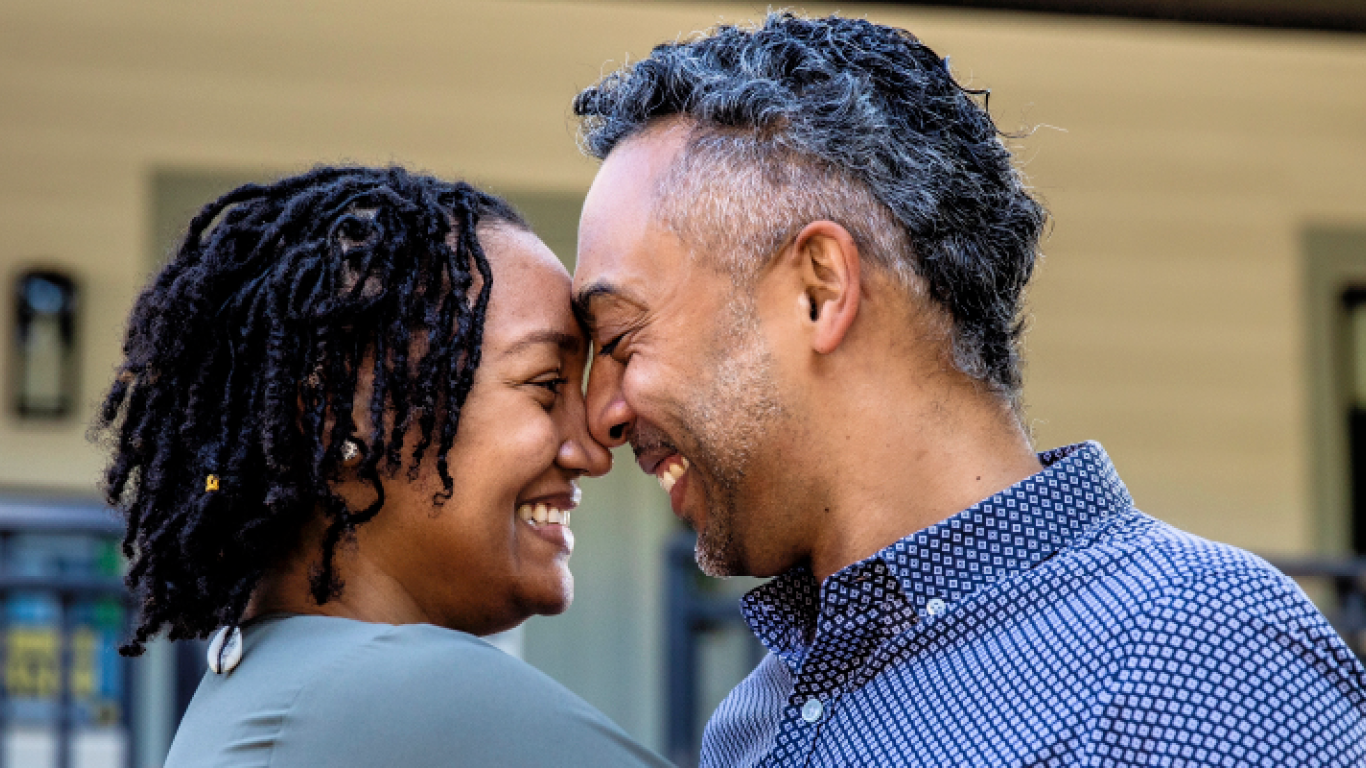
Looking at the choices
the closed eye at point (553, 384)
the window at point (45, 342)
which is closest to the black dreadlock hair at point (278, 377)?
the closed eye at point (553, 384)

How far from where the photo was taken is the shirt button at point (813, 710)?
6.09 ft

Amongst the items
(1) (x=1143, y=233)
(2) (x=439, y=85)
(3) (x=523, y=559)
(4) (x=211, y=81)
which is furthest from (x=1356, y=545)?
(3) (x=523, y=559)

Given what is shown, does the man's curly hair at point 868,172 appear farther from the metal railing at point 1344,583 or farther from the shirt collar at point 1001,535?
the metal railing at point 1344,583

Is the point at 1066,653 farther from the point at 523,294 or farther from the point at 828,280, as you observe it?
the point at 523,294

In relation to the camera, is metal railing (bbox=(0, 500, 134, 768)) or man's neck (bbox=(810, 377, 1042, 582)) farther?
metal railing (bbox=(0, 500, 134, 768))

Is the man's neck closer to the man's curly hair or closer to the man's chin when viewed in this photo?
the man's curly hair

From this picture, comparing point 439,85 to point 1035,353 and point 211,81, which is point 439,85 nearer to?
point 211,81

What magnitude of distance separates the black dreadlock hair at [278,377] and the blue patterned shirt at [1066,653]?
0.57 meters

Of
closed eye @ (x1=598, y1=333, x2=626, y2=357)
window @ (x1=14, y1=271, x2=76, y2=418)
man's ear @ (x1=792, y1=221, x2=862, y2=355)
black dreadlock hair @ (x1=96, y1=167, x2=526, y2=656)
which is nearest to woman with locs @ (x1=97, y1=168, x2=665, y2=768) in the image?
black dreadlock hair @ (x1=96, y1=167, x2=526, y2=656)

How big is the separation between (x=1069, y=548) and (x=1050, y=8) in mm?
4001

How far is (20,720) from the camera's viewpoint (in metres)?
5.09

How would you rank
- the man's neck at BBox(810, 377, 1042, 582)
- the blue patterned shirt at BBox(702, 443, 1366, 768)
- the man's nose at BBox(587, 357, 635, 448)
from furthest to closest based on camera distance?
the man's nose at BBox(587, 357, 635, 448)
the man's neck at BBox(810, 377, 1042, 582)
the blue patterned shirt at BBox(702, 443, 1366, 768)

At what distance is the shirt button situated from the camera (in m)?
1.86

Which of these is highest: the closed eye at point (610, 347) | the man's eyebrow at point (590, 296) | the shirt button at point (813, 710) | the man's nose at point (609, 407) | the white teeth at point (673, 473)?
the man's eyebrow at point (590, 296)
